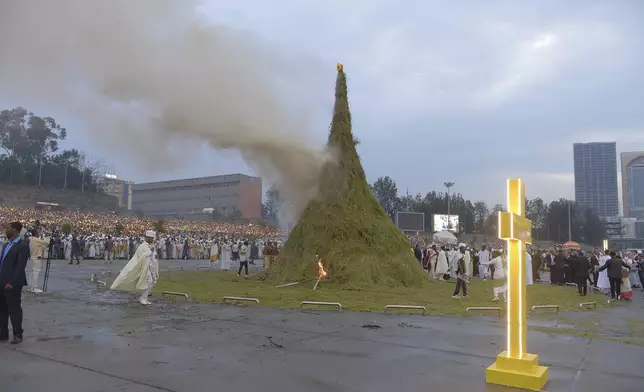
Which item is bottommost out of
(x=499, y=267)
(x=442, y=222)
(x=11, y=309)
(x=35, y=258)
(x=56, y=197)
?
(x=11, y=309)

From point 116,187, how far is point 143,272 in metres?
107

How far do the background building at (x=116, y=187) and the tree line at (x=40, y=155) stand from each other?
9.30 feet

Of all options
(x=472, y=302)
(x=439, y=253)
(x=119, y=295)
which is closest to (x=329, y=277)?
(x=472, y=302)

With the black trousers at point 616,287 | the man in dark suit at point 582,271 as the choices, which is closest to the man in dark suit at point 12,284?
the man in dark suit at point 582,271

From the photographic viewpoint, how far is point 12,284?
7.12 m

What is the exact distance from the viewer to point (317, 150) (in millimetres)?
17578

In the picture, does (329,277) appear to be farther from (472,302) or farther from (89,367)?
(89,367)

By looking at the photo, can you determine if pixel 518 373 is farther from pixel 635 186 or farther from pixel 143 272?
pixel 635 186

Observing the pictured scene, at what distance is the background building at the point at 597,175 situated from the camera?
467ft

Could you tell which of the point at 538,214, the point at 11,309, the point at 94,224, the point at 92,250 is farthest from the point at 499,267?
the point at 538,214

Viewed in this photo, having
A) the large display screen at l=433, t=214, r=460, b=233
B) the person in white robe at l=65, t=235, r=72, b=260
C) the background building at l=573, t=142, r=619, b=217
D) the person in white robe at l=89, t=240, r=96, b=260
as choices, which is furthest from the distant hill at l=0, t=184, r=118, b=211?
the background building at l=573, t=142, r=619, b=217

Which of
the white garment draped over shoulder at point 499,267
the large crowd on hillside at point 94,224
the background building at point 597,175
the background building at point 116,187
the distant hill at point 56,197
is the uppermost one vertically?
the background building at point 597,175

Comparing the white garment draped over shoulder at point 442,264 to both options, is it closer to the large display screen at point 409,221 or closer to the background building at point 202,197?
the large display screen at point 409,221

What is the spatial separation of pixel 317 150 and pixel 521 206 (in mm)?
12114
